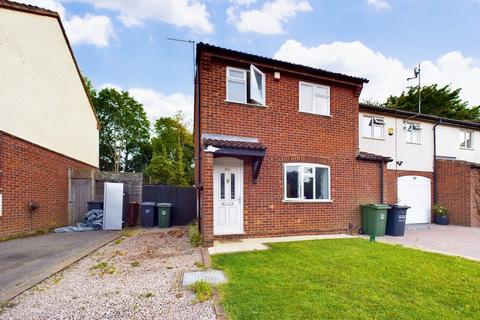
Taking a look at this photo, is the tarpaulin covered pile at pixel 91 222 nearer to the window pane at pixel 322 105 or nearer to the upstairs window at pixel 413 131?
the window pane at pixel 322 105

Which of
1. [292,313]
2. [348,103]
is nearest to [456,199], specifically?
[348,103]

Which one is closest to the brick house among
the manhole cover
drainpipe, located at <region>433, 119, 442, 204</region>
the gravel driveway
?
the gravel driveway

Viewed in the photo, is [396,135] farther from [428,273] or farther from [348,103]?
[428,273]

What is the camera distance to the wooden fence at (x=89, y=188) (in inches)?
442

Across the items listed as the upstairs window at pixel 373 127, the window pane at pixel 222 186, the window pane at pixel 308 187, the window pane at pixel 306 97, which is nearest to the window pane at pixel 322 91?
the window pane at pixel 306 97

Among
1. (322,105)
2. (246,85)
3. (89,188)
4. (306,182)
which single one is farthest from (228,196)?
(89,188)

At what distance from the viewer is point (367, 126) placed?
12.3 m

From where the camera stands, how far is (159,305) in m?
3.47

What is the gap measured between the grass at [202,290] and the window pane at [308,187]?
17.2ft

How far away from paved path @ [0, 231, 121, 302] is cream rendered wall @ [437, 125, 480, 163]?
16.3m

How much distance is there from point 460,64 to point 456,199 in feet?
38.6

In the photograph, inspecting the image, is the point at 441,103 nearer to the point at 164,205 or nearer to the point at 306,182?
the point at 306,182

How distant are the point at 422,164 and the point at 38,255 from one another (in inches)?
634

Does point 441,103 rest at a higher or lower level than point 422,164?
higher
